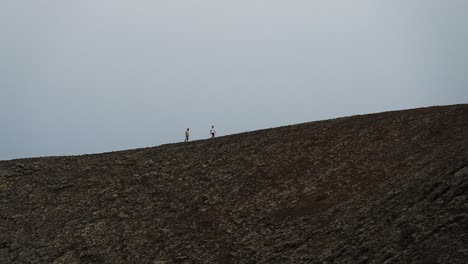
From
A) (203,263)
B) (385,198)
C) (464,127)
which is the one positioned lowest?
(203,263)

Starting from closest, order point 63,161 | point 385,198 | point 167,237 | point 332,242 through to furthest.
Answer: point 332,242 < point 385,198 < point 167,237 < point 63,161

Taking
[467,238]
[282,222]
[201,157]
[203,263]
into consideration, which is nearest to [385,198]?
[282,222]

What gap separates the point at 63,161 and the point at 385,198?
2850cm

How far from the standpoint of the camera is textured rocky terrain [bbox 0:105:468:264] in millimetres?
23812

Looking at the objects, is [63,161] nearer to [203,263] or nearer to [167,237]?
[167,237]

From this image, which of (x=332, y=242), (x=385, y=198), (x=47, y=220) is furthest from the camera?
(x=47, y=220)

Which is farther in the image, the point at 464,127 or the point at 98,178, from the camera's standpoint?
the point at 98,178

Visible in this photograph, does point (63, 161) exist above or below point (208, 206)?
above

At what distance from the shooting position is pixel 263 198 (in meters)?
33.9

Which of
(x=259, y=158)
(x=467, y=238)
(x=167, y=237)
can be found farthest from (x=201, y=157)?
(x=467, y=238)

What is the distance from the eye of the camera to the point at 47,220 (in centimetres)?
3816

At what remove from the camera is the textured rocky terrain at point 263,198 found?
938 inches

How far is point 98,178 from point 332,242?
74.0 feet

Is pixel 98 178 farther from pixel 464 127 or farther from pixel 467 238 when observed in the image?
pixel 467 238
